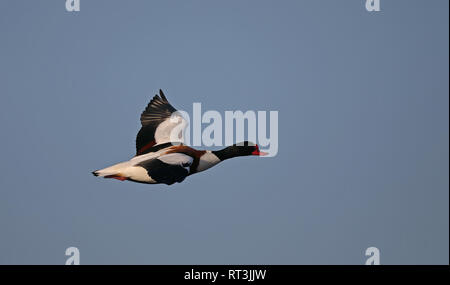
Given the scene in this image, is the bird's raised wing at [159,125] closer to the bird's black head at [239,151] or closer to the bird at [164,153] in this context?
the bird at [164,153]

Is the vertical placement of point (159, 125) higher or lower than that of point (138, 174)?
higher

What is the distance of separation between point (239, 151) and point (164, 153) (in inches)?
78.5

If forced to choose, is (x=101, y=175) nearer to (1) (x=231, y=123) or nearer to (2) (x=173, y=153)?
(2) (x=173, y=153)

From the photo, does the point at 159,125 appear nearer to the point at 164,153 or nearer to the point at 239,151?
the point at 164,153

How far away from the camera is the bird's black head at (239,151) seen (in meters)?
15.1

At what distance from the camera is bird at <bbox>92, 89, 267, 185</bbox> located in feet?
42.1

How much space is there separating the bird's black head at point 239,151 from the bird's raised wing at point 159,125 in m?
1.37

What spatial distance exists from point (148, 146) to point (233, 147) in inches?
89.7

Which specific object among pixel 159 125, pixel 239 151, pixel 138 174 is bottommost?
pixel 138 174

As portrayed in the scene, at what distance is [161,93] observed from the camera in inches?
698

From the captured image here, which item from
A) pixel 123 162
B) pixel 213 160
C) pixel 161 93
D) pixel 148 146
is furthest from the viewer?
pixel 161 93

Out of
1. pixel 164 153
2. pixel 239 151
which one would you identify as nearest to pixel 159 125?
pixel 164 153

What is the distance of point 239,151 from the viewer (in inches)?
603
